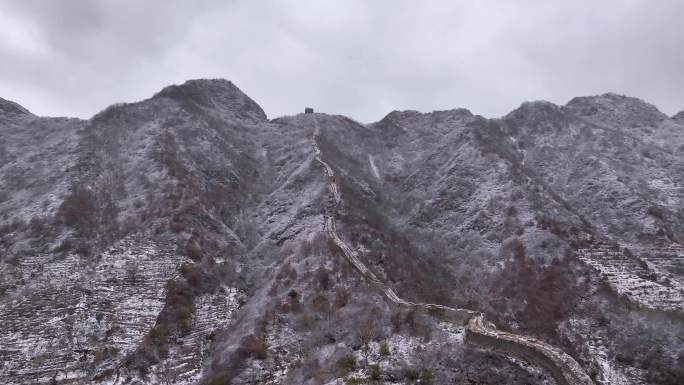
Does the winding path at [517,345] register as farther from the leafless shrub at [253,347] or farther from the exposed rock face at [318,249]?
the leafless shrub at [253,347]

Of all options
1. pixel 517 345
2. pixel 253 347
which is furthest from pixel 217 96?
pixel 517 345

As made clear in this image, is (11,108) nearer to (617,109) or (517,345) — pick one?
(517,345)

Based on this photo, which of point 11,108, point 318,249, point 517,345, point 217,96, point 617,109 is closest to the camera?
point 517,345

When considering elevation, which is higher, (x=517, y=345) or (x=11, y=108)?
(x=11, y=108)

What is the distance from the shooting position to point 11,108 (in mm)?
76250

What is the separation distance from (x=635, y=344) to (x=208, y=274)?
3091cm

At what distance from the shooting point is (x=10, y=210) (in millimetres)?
47344

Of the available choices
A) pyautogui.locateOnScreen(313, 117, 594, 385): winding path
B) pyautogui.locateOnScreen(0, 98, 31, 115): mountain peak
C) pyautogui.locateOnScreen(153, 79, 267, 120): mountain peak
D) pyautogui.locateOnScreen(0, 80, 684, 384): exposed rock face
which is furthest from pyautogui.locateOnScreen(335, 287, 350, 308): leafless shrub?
pyautogui.locateOnScreen(0, 98, 31, 115): mountain peak

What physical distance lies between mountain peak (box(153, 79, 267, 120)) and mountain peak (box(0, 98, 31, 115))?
70.6 ft

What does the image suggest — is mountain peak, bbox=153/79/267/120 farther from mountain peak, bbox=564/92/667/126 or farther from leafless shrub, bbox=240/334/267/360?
mountain peak, bbox=564/92/667/126

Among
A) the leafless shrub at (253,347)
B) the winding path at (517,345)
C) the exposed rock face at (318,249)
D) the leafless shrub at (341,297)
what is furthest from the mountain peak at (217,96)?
the winding path at (517,345)

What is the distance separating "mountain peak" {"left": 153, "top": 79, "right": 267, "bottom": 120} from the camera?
77.1 metres

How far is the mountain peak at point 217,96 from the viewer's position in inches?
3035

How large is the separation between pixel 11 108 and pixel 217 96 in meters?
30.4
